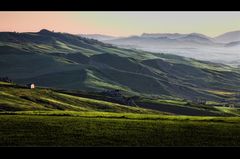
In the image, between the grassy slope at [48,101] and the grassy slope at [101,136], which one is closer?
the grassy slope at [101,136]

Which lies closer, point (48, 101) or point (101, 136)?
point (101, 136)

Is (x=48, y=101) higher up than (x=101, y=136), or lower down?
lower down

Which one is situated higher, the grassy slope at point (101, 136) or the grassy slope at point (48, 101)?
the grassy slope at point (101, 136)

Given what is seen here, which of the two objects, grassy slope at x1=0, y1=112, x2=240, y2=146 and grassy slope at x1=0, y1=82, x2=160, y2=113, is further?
grassy slope at x1=0, y1=82, x2=160, y2=113

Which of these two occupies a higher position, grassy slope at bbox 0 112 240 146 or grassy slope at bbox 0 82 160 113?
grassy slope at bbox 0 112 240 146
